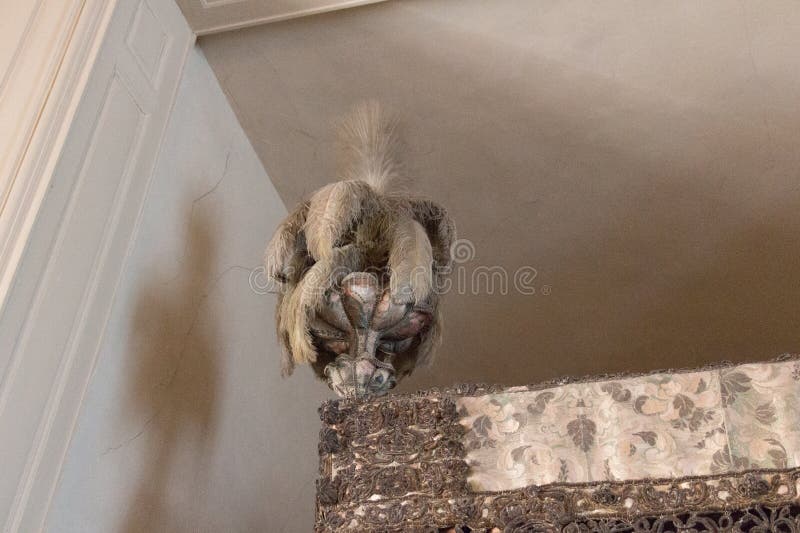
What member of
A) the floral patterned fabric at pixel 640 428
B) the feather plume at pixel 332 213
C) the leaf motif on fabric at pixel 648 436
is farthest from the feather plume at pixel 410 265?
the leaf motif on fabric at pixel 648 436

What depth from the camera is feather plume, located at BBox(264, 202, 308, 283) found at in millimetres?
1230

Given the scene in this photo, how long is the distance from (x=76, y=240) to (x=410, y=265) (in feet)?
1.50

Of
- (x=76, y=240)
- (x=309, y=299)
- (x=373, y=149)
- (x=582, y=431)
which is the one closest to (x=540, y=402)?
(x=582, y=431)

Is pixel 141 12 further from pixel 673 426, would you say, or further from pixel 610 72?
pixel 673 426

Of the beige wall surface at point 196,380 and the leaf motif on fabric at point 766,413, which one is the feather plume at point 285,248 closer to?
the beige wall surface at point 196,380

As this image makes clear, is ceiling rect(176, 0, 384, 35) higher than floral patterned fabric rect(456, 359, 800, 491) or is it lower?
higher

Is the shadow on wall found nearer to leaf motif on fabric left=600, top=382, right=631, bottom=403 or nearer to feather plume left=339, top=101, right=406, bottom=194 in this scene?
feather plume left=339, top=101, right=406, bottom=194

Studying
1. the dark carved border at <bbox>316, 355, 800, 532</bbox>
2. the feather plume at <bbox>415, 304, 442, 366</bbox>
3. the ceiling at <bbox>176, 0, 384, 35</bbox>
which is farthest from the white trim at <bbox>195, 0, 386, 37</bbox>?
the dark carved border at <bbox>316, 355, 800, 532</bbox>

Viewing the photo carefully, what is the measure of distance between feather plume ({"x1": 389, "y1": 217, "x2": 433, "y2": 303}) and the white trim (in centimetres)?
53

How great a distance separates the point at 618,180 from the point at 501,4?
47 centimetres

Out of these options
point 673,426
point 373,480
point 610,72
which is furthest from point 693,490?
point 610,72

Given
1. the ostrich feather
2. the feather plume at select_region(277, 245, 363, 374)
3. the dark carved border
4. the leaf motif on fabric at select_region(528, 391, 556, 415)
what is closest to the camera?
the dark carved border

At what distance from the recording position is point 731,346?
213cm

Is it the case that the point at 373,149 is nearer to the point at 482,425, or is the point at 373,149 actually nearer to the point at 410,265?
the point at 410,265
